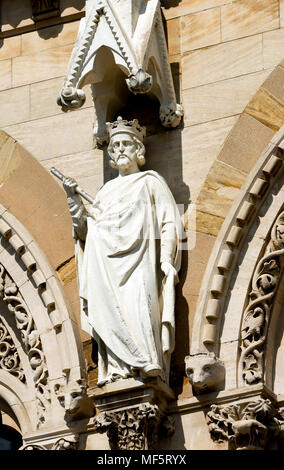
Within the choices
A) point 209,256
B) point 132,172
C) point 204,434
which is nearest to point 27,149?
point 132,172

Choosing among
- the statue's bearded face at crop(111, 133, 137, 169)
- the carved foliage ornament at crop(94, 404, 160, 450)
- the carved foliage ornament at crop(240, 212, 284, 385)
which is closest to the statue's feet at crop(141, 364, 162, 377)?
the carved foliage ornament at crop(94, 404, 160, 450)

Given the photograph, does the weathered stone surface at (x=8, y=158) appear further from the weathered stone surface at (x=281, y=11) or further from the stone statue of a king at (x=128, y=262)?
the weathered stone surface at (x=281, y=11)

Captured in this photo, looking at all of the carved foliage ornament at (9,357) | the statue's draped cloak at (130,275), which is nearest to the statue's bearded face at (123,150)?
the statue's draped cloak at (130,275)

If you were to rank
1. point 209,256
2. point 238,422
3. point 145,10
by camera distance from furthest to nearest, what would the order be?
point 145,10, point 209,256, point 238,422

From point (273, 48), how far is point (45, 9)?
2.28m

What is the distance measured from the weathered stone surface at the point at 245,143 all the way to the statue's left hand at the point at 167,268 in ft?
3.48

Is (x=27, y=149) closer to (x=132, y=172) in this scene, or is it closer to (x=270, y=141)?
(x=132, y=172)

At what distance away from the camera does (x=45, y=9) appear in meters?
15.8

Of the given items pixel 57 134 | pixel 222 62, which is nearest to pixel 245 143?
pixel 222 62

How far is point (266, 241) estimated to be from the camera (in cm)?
1397

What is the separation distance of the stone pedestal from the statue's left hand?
0.92 meters

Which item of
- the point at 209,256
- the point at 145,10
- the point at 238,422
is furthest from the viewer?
the point at 145,10

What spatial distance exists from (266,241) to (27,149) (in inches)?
99.3

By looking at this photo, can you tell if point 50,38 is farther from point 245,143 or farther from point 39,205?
point 245,143
